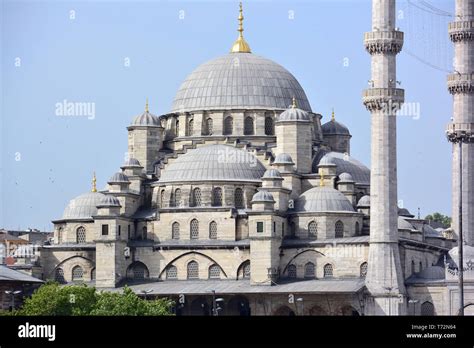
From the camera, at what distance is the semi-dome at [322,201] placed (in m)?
69.6

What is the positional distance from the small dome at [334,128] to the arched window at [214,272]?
1517 cm

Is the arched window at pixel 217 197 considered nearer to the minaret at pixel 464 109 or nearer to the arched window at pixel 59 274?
the arched window at pixel 59 274

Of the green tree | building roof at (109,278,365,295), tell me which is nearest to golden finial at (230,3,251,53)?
building roof at (109,278,365,295)

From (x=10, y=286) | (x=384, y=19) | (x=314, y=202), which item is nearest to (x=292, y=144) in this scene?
(x=314, y=202)

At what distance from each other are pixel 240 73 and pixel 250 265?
15818mm

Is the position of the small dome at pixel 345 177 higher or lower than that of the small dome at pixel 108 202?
higher

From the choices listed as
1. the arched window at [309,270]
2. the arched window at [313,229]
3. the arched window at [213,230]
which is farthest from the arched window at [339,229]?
the arched window at [213,230]

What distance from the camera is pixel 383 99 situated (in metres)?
65.0

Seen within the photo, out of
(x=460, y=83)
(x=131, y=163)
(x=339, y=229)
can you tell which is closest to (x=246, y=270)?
(x=339, y=229)

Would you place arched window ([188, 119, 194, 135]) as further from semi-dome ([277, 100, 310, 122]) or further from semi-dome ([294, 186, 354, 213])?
semi-dome ([294, 186, 354, 213])

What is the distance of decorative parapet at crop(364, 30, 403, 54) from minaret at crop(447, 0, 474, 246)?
1112cm

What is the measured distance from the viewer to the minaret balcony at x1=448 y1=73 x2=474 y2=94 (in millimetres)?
76562

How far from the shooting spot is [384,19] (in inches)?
2579

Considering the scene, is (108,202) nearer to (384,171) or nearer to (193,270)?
(193,270)
